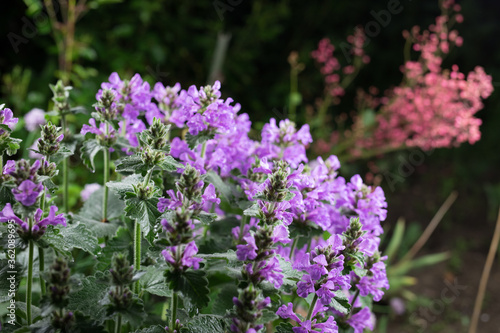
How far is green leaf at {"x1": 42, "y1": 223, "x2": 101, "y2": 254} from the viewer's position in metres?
0.80

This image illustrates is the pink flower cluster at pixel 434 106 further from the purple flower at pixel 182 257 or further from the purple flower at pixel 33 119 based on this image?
the purple flower at pixel 182 257

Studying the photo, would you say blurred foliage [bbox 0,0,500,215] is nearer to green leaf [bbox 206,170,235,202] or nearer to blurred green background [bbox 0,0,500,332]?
blurred green background [bbox 0,0,500,332]

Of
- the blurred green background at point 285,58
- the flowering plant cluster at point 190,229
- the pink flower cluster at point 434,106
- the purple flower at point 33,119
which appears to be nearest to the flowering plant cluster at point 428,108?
the pink flower cluster at point 434,106

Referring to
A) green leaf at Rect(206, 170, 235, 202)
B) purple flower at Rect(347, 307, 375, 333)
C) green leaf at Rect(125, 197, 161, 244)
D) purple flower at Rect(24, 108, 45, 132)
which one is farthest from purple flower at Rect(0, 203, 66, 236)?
purple flower at Rect(24, 108, 45, 132)

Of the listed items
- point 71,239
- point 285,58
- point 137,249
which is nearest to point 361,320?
point 137,249

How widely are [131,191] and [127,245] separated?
156mm

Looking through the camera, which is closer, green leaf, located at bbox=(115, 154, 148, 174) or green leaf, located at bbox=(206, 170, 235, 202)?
green leaf, located at bbox=(115, 154, 148, 174)

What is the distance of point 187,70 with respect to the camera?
3.38m

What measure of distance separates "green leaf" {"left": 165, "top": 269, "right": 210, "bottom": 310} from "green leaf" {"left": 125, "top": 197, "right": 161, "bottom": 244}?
4.6 inches

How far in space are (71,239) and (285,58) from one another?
2808 millimetres

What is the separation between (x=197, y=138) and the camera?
0.98 metres

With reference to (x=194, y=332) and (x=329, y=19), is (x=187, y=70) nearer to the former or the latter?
(x=329, y=19)

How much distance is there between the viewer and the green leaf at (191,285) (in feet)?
2.38

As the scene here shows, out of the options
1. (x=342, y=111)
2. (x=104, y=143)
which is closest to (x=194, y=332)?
(x=104, y=143)
